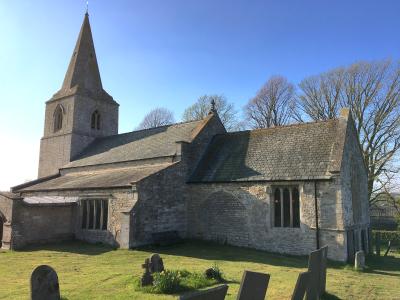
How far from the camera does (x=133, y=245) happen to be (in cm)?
1856

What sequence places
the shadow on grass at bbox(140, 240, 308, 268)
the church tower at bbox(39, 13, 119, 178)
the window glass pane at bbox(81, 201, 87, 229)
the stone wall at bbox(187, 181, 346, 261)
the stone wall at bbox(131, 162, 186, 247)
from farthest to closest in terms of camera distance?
the church tower at bbox(39, 13, 119, 178) < the window glass pane at bbox(81, 201, 87, 229) < the stone wall at bbox(131, 162, 186, 247) < the stone wall at bbox(187, 181, 346, 261) < the shadow on grass at bbox(140, 240, 308, 268)

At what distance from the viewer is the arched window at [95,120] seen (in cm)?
3512

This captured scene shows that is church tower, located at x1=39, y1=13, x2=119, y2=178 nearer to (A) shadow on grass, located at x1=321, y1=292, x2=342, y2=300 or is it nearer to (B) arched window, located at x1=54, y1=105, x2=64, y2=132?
(B) arched window, located at x1=54, y1=105, x2=64, y2=132

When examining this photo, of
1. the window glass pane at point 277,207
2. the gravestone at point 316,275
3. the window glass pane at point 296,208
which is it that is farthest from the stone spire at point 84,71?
the gravestone at point 316,275

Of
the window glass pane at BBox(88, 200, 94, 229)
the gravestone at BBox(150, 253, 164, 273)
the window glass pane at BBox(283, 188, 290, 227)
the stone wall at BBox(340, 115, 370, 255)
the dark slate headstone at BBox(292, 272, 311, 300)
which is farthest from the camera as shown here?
the window glass pane at BBox(88, 200, 94, 229)

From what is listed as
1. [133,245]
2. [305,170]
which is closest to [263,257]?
[305,170]

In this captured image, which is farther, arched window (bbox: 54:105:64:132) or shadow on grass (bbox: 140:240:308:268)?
arched window (bbox: 54:105:64:132)

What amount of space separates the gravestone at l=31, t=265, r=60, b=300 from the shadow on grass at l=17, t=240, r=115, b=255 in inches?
409

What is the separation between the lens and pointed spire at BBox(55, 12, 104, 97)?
34750 mm

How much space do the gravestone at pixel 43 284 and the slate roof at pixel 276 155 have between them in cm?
1317

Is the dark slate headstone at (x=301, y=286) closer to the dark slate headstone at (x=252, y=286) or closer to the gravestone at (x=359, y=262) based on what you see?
the dark slate headstone at (x=252, y=286)

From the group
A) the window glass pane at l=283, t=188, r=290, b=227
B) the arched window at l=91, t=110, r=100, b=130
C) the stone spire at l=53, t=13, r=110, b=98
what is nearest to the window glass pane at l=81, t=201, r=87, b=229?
the window glass pane at l=283, t=188, r=290, b=227

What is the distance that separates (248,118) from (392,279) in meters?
28.4

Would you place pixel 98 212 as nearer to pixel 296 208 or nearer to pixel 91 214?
Result: pixel 91 214
